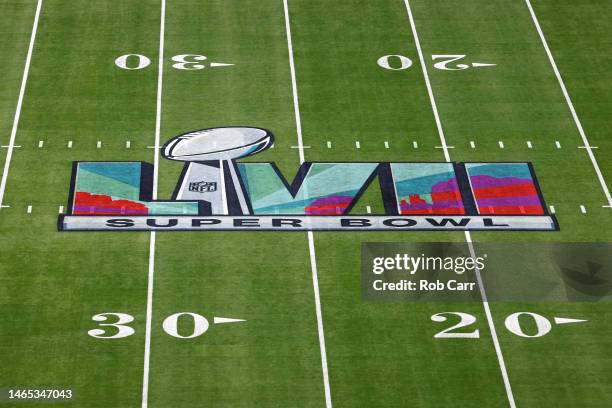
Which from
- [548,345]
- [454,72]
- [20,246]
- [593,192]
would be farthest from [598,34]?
[20,246]

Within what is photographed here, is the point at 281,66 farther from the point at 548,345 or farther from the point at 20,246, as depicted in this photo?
the point at 548,345

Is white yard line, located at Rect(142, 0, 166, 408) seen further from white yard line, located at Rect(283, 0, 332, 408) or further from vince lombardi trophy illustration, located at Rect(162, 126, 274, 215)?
white yard line, located at Rect(283, 0, 332, 408)

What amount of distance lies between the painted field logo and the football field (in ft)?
1.10

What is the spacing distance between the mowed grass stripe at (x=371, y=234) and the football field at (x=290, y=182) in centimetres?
6

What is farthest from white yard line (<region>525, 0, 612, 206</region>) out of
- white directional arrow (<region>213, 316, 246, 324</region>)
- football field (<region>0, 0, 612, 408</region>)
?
white directional arrow (<region>213, 316, 246, 324</region>)

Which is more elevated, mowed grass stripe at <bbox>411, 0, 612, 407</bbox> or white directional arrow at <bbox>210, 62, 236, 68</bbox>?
white directional arrow at <bbox>210, 62, 236, 68</bbox>

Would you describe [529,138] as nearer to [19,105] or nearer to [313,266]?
[313,266]

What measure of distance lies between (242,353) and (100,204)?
256 inches

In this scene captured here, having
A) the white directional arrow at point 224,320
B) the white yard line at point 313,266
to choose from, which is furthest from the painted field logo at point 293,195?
the white directional arrow at point 224,320

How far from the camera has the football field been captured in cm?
2589

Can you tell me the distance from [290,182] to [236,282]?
4.15 m

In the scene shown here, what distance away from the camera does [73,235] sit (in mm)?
29391

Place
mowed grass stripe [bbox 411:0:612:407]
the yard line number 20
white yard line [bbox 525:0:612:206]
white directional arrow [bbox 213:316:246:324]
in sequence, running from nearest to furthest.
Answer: mowed grass stripe [bbox 411:0:612:407] → the yard line number 20 → white directional arrow [bbox 213:316:246:324] → white yard line [bbox 525:0:612:206]

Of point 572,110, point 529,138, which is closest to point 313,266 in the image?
point 529,138
